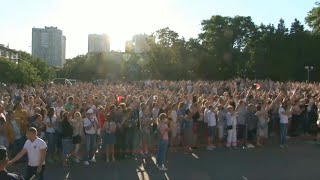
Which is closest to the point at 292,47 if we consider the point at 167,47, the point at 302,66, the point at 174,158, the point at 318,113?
the point at 302,66

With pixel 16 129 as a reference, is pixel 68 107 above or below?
above

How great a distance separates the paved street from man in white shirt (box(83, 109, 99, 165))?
0.35m

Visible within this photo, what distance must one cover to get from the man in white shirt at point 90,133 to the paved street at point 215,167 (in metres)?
0.35

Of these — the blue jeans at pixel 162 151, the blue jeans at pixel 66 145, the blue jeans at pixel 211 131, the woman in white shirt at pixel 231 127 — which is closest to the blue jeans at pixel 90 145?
the blue jeans at pixel 66 145

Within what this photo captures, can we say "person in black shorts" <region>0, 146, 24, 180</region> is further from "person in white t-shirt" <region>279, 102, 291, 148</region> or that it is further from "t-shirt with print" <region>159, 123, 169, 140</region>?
"person in white t-shirt" <region>279, 102, 291, 148</region>

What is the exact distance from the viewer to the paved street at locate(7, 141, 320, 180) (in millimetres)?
12617

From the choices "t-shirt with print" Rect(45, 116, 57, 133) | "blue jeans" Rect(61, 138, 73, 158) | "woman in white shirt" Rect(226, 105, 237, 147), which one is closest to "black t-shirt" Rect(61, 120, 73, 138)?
"blue jeans" Rect(61, 138, 73, 158)

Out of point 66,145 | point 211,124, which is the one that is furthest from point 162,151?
point 211,124

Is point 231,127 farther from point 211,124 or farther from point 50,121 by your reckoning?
point 50,121

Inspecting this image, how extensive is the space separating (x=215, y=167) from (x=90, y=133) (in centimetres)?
Result: 361

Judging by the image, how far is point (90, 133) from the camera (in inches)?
568

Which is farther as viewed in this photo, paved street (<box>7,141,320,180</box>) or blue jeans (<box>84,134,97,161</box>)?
blue jeans (<box>84,134,97,161</box>)

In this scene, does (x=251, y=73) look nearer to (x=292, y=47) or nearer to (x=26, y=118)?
(x=292, y=47)

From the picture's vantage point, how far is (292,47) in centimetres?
7069
